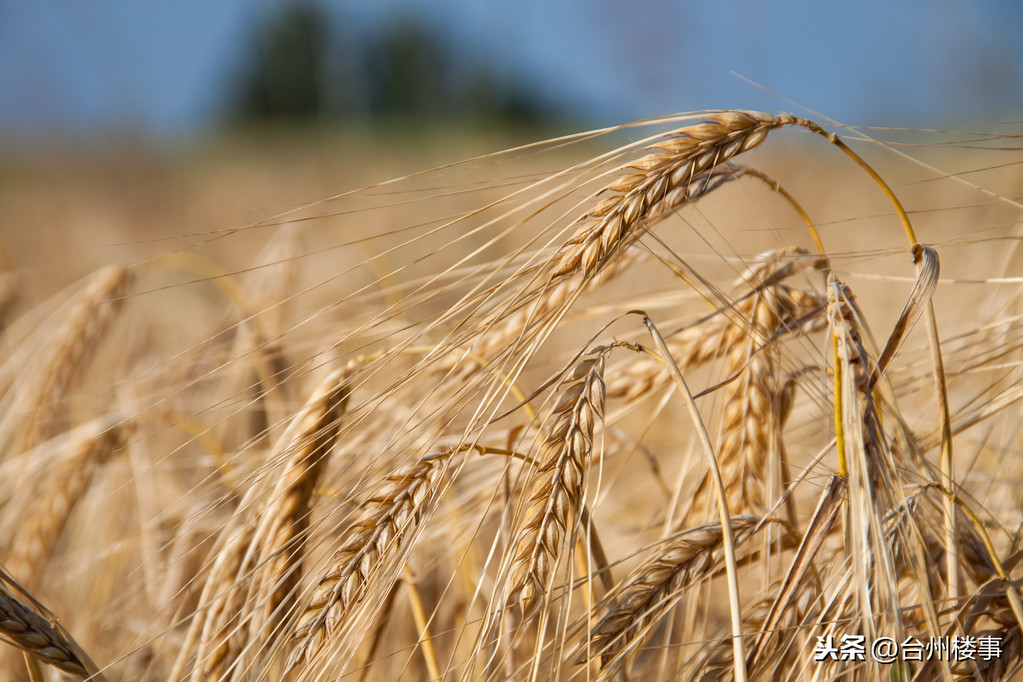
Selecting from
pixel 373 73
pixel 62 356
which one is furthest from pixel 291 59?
pixel 62 356

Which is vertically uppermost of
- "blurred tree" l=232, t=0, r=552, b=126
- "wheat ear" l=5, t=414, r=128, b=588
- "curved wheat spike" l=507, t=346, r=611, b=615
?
"blurred tree" l=232, t=0, r=552, b=126

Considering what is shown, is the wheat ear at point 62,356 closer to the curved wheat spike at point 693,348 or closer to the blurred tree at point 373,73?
the curved wheat spike at point 693,348

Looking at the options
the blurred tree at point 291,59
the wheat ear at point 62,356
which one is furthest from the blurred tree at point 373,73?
the wheat ear at point 62,356

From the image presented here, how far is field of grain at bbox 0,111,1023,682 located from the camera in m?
0.47

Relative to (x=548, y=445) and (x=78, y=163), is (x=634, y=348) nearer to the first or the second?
(x=548, y=445)

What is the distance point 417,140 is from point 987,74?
6.86 meters

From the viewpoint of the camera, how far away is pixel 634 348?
1.65 ft

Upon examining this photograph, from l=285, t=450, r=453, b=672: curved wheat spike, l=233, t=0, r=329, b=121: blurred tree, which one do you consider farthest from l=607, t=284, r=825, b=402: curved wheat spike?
l=233, t=0, r=329, b=121: blurred tree

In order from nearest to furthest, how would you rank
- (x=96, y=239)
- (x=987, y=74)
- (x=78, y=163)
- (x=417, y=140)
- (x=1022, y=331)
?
(x=1022, y=331) < (x=987, y=74) < (x=96, y=239) < (x=78, y=163) < (x=417, y=140)

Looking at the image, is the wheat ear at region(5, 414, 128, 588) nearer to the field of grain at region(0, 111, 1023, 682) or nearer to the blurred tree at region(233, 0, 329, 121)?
the field of grain at region(0, 111, 1023, 682)

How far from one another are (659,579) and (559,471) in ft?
0.47

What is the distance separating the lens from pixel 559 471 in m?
0.48

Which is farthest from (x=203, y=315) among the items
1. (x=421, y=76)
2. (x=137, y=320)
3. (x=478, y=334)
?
(x=421, y=76)

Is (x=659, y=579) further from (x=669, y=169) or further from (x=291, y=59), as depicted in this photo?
(x=291, y=59)
